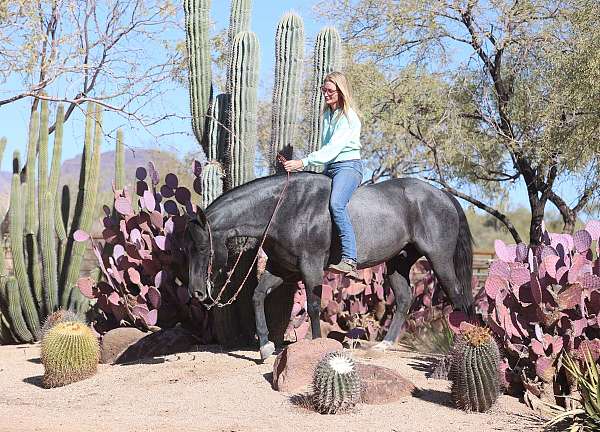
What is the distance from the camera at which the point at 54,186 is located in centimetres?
1194

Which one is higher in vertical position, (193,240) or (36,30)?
(36,30)

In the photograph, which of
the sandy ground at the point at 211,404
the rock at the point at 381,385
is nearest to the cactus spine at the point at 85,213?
the sandy ground at the point at 211,404

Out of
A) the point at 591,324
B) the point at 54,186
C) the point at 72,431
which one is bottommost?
the point at 72,431

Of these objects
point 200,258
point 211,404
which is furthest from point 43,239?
point 211,404

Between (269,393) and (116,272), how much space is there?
3.25 metres

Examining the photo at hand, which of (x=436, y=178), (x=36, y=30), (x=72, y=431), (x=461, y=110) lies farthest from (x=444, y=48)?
(x=72, y=431)

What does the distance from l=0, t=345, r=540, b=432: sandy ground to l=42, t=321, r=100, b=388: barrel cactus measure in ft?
0.42

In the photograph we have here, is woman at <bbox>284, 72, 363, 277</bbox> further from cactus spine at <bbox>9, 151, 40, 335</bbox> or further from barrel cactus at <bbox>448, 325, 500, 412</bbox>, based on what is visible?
cactus spine at <bbox>9, 151, 40, 335</bbox>

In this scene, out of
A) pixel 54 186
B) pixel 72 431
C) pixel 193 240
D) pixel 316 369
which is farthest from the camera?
pixel 54 186

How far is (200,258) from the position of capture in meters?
7.48

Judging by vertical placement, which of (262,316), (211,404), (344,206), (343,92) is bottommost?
(211,404)

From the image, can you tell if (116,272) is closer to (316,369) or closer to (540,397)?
(316,369)

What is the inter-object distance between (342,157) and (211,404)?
2.46 m

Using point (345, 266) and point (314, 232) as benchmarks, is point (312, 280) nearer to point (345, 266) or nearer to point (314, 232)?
point (345, 266)
